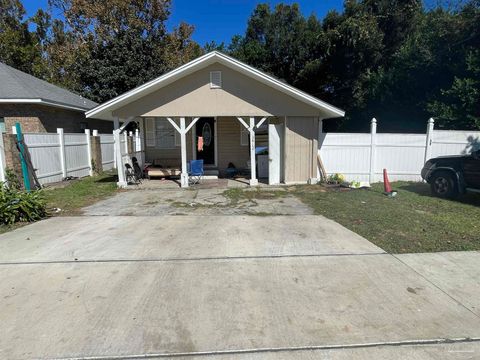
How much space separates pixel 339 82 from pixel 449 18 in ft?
27.6

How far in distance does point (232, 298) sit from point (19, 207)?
5.50 m

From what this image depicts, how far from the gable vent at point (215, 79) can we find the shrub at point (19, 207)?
639 centimetres

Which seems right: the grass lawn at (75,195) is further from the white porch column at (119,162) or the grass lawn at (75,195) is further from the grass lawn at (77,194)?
the white porch column at (119,162)

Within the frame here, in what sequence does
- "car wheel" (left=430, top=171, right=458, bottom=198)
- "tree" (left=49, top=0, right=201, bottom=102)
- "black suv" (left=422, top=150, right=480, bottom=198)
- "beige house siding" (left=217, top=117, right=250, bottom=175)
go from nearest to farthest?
"black suv" (left=422, top=150, right=480, bottom=198)
"car wheel" (left=430, top=171, right=458, bottom=198)
"beige house siding" (left=217, top=117, right=250, bottom=175)
"tree" (left=49, top=0, right=201, bottom=102)

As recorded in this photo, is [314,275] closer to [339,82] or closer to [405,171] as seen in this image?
[405,171]

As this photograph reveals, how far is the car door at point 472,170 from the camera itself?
816 cm

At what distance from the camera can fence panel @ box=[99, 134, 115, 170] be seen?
16500mm

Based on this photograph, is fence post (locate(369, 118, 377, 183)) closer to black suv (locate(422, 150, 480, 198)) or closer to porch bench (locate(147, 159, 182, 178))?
black suv (locate(422, 150, 480, 198))

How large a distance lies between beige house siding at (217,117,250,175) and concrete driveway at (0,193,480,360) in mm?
9142

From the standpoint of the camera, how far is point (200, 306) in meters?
3.38

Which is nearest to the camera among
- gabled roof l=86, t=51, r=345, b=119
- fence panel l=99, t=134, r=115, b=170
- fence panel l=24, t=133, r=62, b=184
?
gabled roof l=86, t=51, r=345, b=119

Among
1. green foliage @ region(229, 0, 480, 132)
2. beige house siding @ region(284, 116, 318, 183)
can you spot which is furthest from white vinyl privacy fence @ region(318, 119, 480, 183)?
green foliage @ region(229, 0, 480, 132)

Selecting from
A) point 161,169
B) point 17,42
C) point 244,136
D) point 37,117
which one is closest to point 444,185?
point 244,136

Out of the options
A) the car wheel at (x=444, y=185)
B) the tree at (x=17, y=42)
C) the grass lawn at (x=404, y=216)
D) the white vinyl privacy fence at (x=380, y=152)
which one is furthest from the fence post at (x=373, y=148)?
the tree at (x=17, y=42)
